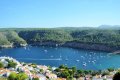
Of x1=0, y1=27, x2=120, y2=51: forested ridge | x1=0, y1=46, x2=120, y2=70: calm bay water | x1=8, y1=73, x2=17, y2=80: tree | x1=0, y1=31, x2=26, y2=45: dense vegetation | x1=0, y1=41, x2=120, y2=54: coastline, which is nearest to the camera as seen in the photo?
x1=8, y1=73, x2=17, y2=80: tree

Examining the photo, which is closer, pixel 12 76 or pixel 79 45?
pixel 12 76

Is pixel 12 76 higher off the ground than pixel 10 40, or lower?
higher

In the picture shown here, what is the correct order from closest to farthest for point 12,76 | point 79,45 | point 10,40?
point 12,76 < point 79,45 < point 10,40

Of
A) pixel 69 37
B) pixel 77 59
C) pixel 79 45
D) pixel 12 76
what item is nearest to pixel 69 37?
pixel 69 37

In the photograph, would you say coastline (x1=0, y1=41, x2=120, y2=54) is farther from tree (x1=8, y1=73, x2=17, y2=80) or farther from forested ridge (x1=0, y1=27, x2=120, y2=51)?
tree (x1=8, y1=73, x2=17, y2=80)

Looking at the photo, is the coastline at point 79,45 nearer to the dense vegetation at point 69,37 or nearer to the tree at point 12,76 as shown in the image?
the dense vegetation at point 69,37

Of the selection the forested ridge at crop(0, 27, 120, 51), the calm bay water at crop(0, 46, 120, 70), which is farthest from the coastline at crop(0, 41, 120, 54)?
the calm bay water at crop(0, 46, 120, 70)

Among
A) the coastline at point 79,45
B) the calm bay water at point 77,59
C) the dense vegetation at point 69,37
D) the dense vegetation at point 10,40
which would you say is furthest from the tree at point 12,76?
the dense vegetation at point 10,40

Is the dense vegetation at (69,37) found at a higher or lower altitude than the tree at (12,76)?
lower

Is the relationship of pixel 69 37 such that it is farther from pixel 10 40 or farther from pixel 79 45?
pixel 79 45

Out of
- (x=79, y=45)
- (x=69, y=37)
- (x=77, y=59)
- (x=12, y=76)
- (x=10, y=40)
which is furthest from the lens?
(x=69, y=37)

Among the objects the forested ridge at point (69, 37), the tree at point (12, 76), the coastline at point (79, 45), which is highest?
the tree at point (12, 76)

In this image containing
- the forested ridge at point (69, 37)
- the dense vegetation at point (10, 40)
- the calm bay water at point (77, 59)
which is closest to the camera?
the calm bay water at point (77, 59)
